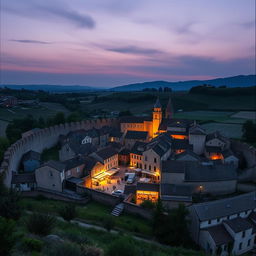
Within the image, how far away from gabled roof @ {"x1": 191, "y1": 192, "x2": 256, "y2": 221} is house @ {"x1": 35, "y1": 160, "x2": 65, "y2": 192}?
20.0 meters

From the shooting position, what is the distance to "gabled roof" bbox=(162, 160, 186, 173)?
112 feet

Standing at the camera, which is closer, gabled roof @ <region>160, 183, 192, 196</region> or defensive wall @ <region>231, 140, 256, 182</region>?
gabled roof @ <region>160, 183, 192, 196</region>

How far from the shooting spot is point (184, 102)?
13325 centimetres

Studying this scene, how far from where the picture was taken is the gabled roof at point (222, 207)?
81.9ft

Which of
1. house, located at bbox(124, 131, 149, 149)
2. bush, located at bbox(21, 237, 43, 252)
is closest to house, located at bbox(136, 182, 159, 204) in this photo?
bush, located at bbox(21, 237, 43, 252)

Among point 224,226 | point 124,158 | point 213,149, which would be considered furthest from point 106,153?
point 224,226

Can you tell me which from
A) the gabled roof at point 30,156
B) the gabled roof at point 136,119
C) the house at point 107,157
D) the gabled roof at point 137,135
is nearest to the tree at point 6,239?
the house at point 107,157

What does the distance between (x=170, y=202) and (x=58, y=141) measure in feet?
136

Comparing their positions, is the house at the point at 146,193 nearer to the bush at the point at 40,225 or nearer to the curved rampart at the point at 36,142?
the bush at the point at 40,225

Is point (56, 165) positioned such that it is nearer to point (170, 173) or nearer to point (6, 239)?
point (170, 173)

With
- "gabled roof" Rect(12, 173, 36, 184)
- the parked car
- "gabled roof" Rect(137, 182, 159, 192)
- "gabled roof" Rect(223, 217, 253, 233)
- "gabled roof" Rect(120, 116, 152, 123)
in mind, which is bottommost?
"gabled roof" Rect(223, 217, 253, 233)

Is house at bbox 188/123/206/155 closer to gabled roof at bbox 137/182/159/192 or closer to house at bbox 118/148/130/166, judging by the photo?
house at bbox 118/148/130/166

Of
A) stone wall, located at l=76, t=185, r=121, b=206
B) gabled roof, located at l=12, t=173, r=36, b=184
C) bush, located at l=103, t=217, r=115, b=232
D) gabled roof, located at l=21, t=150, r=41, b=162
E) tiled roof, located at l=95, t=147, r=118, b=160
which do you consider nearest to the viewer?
bush, located at l=103, t=217, r=115, b=232

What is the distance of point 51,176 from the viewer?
34.3 meters
